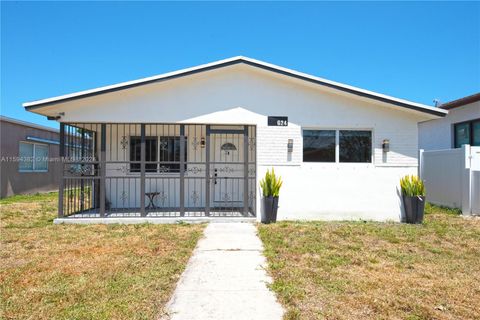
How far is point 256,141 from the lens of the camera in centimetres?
956

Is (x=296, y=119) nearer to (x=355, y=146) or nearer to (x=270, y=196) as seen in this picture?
(x=355, y=146)

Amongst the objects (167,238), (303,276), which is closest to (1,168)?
(167,238)

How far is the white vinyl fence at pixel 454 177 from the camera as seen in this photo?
34.8 ft

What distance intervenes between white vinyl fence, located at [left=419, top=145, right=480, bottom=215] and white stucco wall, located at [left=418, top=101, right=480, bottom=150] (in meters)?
1.73

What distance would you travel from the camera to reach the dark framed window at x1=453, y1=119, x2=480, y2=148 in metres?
12.8

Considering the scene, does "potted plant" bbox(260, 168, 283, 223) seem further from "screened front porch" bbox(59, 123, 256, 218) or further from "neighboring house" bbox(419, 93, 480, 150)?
"neighboring house" bbox(419, 93, 480, 150)

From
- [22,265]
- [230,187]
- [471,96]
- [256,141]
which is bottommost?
[22,265]

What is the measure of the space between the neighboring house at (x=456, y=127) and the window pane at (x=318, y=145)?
19.3 ft

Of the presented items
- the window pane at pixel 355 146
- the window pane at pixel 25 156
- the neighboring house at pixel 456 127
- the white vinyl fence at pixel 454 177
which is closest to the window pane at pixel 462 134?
the neighboring house at pixel 456 127

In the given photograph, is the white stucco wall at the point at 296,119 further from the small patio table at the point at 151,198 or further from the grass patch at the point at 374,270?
the small patio table at the point at 151,198

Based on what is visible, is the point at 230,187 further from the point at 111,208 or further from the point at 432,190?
the point at 432,190

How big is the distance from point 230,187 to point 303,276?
6562mm

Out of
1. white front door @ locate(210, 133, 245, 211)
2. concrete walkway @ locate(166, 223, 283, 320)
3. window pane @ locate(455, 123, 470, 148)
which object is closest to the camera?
concrete walkway @ locate(166, 223, 283, 320)

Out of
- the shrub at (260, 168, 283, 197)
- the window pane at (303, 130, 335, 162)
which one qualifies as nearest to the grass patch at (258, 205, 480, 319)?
the shrub at (260, 168, 283, 197)
